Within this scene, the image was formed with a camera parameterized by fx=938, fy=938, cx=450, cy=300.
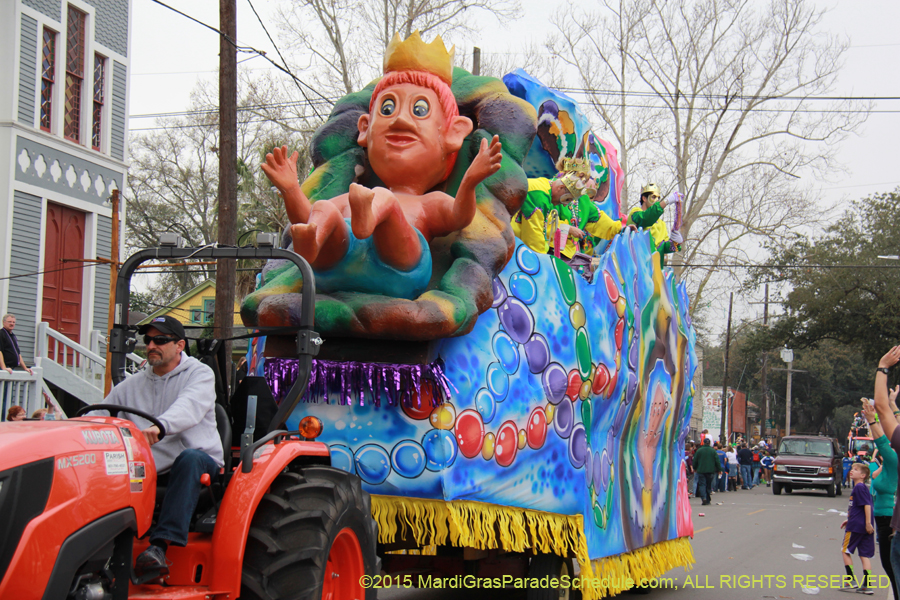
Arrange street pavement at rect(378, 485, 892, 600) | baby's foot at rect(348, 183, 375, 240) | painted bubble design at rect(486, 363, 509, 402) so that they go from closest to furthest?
baby's foot at rect(348, 183, 375, 240) → painted bubble design at rect(486, 363, 509, 402) → street pavement at rect(378, 485, 892, 600)

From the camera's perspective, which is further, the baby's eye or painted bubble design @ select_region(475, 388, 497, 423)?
the baby's eye

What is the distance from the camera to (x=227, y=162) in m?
11.4

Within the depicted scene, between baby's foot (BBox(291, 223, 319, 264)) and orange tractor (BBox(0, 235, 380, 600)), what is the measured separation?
0.72m

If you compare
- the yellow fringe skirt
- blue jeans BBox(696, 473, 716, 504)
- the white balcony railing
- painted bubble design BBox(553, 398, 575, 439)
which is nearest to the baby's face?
painted bubble design BBox(553, 398, 575, 439)

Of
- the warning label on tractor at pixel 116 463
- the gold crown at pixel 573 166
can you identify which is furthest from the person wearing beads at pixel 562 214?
the warning label on tractor at pixel 116 463

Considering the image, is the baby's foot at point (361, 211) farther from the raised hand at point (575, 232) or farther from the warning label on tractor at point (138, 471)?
the raised hand at point (575, 232)

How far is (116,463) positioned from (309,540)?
3.28ft

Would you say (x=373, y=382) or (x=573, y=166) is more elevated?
(x=573, y=166)

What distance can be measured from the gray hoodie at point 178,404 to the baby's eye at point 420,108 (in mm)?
2613

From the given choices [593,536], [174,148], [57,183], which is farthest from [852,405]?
[593,536]

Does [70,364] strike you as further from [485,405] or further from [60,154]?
[485,405]

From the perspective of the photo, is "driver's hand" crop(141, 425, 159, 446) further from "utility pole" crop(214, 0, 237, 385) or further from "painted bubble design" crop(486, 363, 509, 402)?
"utility pole" crop(214, 0, 237, 385)

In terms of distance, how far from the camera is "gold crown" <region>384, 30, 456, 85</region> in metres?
6.55

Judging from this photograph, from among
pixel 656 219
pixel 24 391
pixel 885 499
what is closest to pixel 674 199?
pixel 656 219
